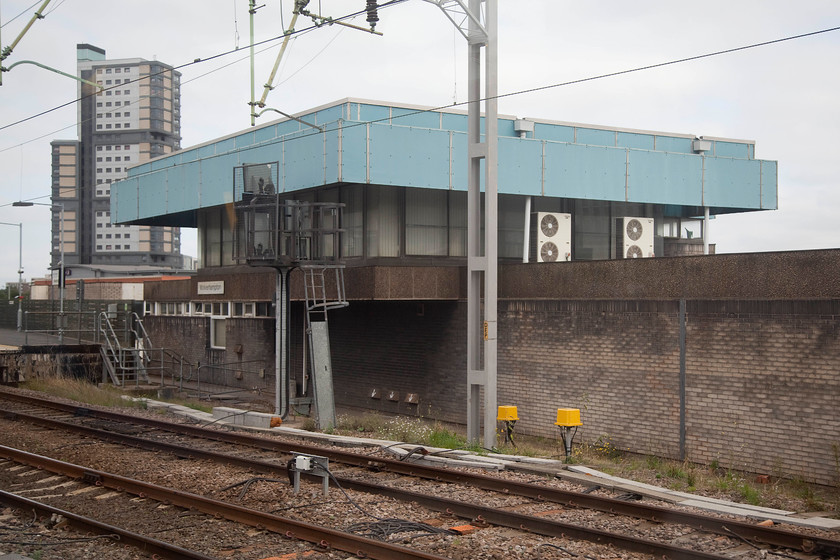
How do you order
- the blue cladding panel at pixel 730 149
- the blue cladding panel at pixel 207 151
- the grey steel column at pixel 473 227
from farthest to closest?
the blue cladding panel at pixel 730 149, the blue cladding panel at pixel 207 151, the grey steel column at pixel 473 227

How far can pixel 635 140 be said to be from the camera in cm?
2834

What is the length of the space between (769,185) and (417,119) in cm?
1351

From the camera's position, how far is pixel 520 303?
62.7 feet

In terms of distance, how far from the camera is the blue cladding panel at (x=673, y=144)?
28.9 meters

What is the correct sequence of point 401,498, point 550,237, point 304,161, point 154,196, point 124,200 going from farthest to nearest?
point 124,200 < point 154,196 < point 550,237 < point 304,161 < point 401,498

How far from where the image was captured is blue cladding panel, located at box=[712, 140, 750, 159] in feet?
99.0

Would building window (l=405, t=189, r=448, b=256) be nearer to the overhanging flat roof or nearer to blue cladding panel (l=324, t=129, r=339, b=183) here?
the overhanging flat roof

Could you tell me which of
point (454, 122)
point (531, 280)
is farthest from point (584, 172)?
point (531, 280)

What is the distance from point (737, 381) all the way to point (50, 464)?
11.6 m

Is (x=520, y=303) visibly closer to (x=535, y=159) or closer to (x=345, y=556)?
(x=535, y=159)

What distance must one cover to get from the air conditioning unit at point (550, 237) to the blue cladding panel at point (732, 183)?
622cm

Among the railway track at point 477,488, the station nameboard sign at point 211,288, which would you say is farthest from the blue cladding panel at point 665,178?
the railway track at point 477,488

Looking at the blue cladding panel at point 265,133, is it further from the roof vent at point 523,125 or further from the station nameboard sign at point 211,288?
the roof vent at point 523,125

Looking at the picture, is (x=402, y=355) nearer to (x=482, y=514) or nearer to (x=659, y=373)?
(x=659, y=373)
